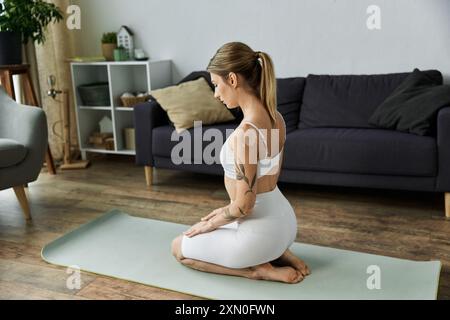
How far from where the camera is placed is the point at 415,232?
8.55ft

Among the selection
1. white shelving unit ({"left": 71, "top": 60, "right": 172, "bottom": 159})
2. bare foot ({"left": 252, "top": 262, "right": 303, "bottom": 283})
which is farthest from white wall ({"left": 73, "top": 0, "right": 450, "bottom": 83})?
bare foot ({"left": 252, "top": 262, "right": 303, "bottom": 283})

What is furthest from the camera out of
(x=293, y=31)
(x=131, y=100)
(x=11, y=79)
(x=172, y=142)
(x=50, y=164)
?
(x=131, y=100)

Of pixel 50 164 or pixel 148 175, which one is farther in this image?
pixel 50 164

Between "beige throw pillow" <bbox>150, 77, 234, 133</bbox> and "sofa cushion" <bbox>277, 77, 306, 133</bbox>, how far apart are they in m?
0.37

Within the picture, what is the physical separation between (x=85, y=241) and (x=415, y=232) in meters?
1.72

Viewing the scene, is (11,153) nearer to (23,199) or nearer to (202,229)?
(23,199)

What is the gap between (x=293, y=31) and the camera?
377 cm

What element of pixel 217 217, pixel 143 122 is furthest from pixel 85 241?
pixel 143 122

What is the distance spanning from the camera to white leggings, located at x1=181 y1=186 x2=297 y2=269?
198 cm

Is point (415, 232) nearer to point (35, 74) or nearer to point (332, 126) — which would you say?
point (332, 126)

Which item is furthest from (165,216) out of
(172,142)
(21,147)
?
(21,147)

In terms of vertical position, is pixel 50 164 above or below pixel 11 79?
below

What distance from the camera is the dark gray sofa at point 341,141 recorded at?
2.79m

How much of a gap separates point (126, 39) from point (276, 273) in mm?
2852
